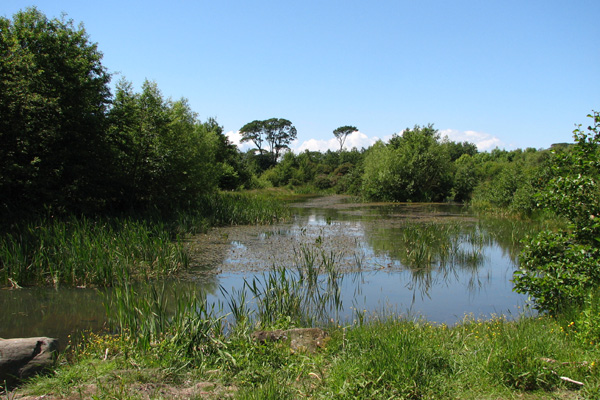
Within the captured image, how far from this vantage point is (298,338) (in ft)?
14.3

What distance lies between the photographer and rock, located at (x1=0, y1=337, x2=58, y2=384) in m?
3.50

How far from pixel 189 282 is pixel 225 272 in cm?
115

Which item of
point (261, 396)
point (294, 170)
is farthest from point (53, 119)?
point (294, 170)

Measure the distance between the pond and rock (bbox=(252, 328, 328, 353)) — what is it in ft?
6.16

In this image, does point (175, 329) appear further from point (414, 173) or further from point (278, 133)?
point (278, 133)

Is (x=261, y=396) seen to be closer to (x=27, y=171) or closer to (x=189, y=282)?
(x=189, y=282)

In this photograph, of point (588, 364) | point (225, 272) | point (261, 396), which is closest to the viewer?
point (261, 396)

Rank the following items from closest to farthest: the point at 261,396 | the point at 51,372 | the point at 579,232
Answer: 1. the point at 261,396
2. the point at 51,372
3. the point at 579,232

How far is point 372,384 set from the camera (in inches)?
124

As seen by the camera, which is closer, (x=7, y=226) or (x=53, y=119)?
(x=7, y=226)

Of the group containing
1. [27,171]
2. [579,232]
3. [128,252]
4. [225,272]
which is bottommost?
[225,272]

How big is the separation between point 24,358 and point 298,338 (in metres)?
2.53

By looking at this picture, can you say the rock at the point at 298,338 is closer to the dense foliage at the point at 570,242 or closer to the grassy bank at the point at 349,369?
the grassy bank at the point at 349,369

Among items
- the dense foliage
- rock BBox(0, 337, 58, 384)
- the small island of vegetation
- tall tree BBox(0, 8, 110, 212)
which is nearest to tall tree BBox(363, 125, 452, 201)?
the small island of vegetation
